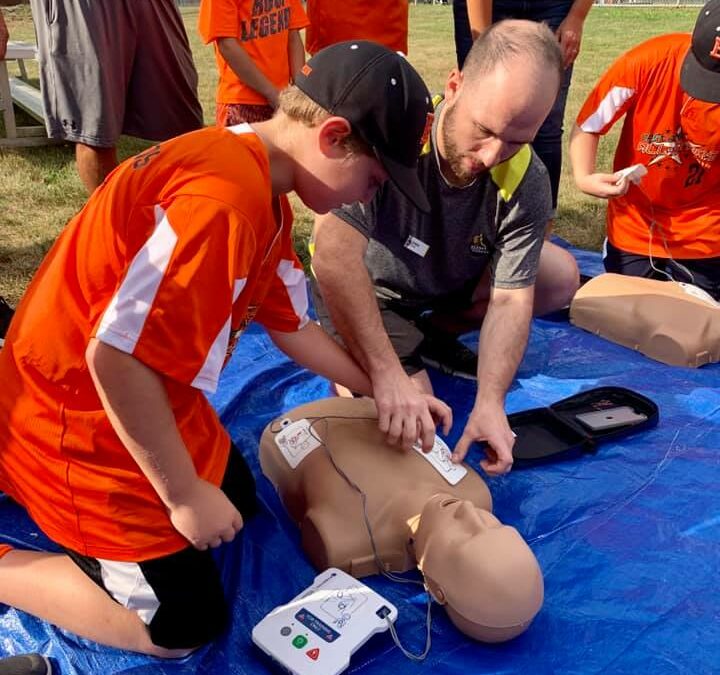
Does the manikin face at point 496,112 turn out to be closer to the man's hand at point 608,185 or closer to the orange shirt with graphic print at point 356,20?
the man's hand at point 608,185

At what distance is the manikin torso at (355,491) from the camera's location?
61.6 inches

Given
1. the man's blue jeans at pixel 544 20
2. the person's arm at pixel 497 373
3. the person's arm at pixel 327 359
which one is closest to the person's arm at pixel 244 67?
the man's blue jeans at pixel 544 20

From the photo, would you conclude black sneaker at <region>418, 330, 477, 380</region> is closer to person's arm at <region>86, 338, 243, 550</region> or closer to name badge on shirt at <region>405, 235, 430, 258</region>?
name badge on shirt at <region>405, 235, 430, 258</region>

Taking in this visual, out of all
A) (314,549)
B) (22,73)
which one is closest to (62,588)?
(314,549)

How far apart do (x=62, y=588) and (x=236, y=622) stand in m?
0.34

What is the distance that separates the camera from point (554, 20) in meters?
3.00

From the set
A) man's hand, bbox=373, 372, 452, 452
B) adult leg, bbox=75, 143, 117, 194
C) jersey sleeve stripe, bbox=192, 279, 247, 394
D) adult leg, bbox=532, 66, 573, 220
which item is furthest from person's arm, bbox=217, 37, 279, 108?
jersey sleeve stripe, bbox=192, 279, 247, 394

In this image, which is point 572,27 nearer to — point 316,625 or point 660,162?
point 660,162

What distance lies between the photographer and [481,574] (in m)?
1.38

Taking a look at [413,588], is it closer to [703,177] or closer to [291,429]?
[291,429]

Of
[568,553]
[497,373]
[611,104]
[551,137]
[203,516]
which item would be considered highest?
[611,104]

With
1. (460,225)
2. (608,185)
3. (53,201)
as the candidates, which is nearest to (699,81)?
(608,185)

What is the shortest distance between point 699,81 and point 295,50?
1727 millimetres

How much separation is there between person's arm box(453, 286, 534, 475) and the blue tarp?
0.17 m
